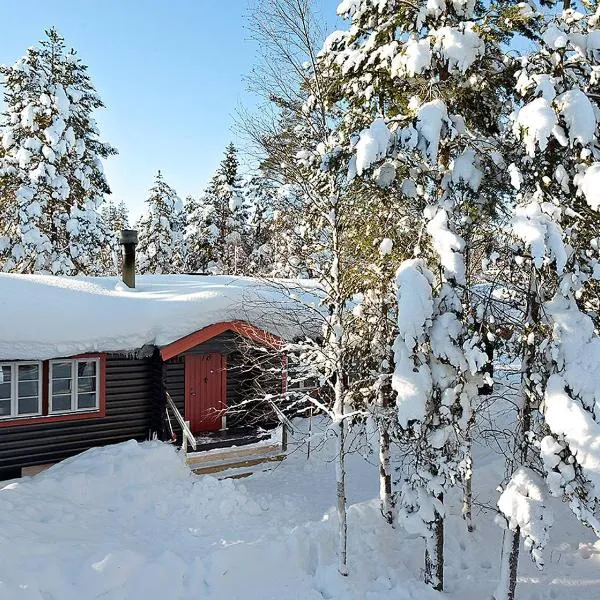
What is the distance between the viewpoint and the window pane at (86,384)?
12.6 meters

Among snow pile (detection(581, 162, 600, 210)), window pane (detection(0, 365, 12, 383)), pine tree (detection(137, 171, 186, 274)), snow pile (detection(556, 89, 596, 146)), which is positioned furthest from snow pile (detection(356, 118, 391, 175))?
pine tree (detection(137, 171, 186, 274))

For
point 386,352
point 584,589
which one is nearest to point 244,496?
point 386,352

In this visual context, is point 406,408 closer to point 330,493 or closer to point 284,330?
point 330,493

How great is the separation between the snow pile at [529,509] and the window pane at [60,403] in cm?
1009

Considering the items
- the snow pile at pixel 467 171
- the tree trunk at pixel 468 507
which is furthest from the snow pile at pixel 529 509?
the snow pile at pixel 467 171

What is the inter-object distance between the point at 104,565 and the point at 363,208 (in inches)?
286

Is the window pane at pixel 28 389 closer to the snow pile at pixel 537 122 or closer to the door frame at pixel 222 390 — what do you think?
the door frame at pixel 222 390

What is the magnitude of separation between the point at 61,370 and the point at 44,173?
39.8ft

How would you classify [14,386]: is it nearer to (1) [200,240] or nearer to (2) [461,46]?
(2) [461,46]

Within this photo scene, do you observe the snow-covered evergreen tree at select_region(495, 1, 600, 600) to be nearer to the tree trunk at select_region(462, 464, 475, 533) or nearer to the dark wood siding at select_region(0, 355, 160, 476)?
the tree trunk at select_region(462, 464, 475, 533)

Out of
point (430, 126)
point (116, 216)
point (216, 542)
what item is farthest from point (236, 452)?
point (116, 216)

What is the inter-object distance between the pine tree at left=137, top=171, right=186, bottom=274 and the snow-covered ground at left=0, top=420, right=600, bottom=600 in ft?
77.4

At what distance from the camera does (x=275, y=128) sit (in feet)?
30.1

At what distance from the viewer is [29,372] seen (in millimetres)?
12023
